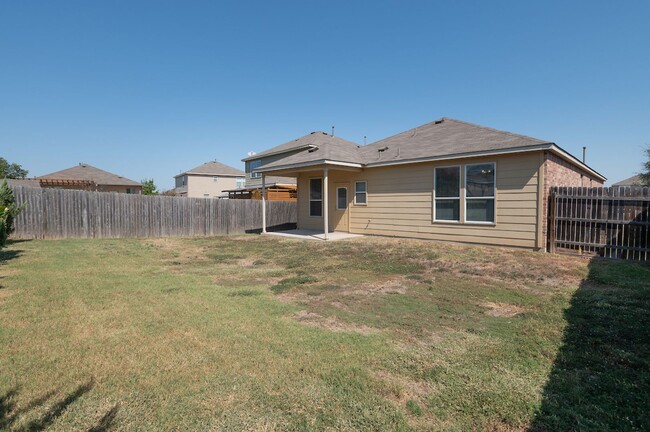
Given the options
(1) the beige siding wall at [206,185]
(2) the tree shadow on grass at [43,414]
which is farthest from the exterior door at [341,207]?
(1) the beige siding wall at [206,185]

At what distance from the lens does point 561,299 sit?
493 centimetres

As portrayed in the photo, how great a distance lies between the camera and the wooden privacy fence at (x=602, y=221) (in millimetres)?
7879

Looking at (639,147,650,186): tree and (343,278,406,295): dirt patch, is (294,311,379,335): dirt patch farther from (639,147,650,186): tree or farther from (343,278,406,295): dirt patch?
(639,147,650,186): tree

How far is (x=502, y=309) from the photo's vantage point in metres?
4.57

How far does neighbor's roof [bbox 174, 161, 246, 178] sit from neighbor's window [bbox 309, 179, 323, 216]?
29.3 m

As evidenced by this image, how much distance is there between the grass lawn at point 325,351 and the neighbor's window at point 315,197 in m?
8.92

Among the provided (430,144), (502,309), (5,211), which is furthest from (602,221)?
(5,211)

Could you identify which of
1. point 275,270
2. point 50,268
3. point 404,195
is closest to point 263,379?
Result: point 275,270

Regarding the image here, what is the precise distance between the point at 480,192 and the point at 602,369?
7808 millimetres

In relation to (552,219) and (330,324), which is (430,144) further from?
(330,324)

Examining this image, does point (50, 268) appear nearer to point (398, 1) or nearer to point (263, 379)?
point (263, 379)

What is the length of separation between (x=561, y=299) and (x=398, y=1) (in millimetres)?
11523

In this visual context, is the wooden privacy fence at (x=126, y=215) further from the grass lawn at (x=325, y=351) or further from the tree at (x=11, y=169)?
the tree at (x=11, y=169)

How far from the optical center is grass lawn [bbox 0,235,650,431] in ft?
7.41
